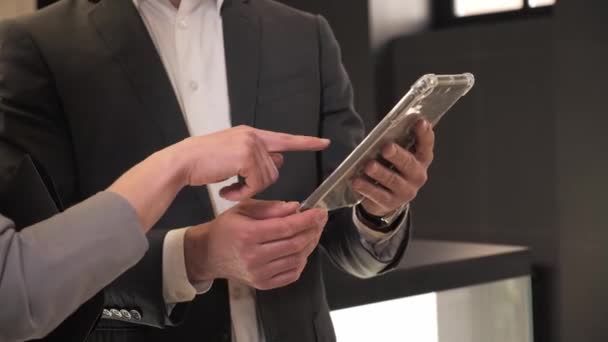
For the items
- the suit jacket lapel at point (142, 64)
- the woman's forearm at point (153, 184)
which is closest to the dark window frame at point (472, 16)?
the suit jacket lapel at point (142, 64)

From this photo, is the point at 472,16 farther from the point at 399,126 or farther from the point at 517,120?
the point at 399,126

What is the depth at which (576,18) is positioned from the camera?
336cm

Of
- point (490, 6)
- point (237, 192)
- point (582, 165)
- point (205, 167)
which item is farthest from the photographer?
point (490, 6)

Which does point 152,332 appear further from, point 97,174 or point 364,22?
point 364,22

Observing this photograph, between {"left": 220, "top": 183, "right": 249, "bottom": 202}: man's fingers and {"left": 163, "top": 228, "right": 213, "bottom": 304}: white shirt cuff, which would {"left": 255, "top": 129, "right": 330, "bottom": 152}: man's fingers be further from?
{"left": 163, "top": 228, "right": 213, "bottom": 304}: white shirt cuff

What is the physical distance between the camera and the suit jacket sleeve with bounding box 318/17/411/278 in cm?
138

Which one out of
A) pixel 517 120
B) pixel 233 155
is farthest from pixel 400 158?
pixel 517 120

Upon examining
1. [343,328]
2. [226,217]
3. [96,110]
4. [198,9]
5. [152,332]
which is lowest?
[343,328]

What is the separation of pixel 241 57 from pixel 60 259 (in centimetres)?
63

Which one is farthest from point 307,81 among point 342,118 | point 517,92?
point 517,92

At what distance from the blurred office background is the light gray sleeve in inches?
109

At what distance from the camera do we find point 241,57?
135 cm

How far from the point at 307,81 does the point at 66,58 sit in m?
0.34

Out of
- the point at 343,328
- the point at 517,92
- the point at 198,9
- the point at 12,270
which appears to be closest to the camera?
the point at 12,270
